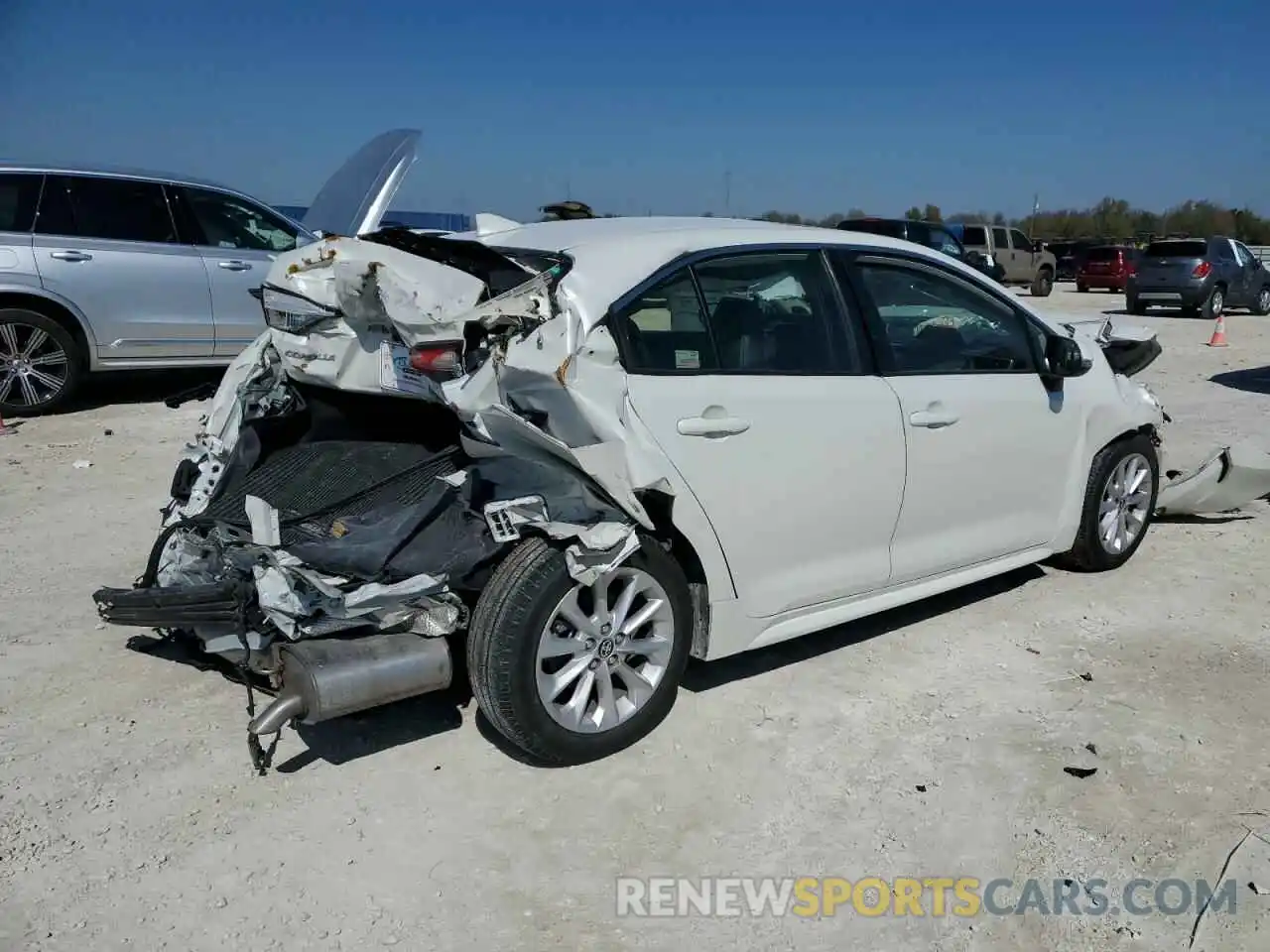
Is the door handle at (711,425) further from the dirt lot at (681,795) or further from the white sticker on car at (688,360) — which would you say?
the dirt lot at (681,795)

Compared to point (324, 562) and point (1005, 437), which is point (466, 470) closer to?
point (324, 562)

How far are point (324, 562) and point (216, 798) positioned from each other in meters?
0.78

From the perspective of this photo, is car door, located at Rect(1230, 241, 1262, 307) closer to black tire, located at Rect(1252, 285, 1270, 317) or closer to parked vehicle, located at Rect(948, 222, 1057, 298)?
black tire, located at Rect(1252, 285, 1270, 317)

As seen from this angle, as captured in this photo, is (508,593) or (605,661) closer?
(508,593)

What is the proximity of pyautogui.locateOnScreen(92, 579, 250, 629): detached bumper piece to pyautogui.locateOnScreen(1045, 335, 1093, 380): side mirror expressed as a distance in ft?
11.0

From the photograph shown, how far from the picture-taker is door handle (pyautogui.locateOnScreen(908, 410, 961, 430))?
3.96 metres

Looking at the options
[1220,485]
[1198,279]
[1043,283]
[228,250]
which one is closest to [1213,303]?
[1198,279]

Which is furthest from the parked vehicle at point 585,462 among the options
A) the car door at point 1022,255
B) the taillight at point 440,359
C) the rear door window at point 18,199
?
the car door at point 1022,255

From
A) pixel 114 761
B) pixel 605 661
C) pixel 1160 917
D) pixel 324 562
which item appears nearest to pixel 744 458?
pixel 605 661

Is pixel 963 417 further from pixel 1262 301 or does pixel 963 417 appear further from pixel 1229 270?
pixel 1262 301

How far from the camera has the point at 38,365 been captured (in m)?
8.19

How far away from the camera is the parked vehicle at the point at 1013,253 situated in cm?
2495

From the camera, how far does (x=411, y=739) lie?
3.55 m

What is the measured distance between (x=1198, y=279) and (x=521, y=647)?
69.0 feet
